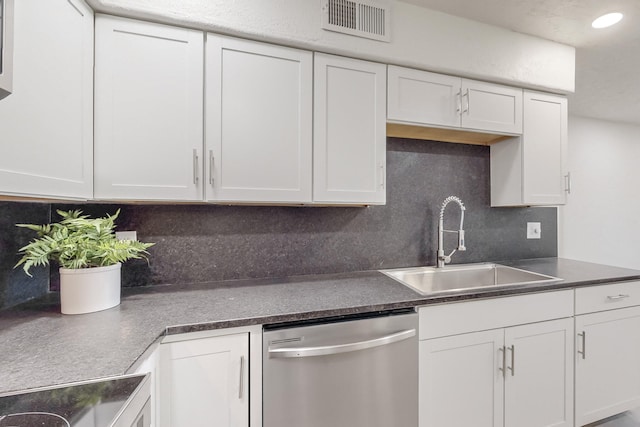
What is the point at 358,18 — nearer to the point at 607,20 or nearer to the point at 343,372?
the point at 607,20

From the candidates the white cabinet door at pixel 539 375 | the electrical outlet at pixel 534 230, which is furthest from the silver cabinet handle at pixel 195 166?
the electrical outlet at pixel 534 230

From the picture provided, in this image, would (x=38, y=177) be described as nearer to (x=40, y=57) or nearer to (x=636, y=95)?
(x=40, y=57)

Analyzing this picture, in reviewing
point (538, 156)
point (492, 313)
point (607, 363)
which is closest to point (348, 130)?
point (492, 313)

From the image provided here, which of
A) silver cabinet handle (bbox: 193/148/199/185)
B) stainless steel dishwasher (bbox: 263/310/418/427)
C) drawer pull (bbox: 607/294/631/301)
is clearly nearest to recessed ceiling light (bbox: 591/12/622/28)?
drawer pull (bbox: 607/294/631/301)

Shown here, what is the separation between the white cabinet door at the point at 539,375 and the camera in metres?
1.49

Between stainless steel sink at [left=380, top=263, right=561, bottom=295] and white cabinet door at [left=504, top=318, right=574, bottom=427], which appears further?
stainless steel sink at [left=380, top=263, right=561, bottom=295]

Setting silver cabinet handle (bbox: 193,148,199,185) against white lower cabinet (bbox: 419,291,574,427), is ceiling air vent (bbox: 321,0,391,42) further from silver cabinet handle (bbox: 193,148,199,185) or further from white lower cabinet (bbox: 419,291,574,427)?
white lower cabinet (bbox: 419,291,574,427)

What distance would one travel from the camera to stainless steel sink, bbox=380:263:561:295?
1.92 m

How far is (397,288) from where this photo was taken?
4.87ft

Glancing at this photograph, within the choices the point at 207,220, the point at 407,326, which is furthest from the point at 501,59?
the point at 207,220

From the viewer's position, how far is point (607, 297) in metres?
1.70

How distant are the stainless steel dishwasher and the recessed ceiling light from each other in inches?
78.3

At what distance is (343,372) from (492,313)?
0.80 meters

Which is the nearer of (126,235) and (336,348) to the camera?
(336,348)
